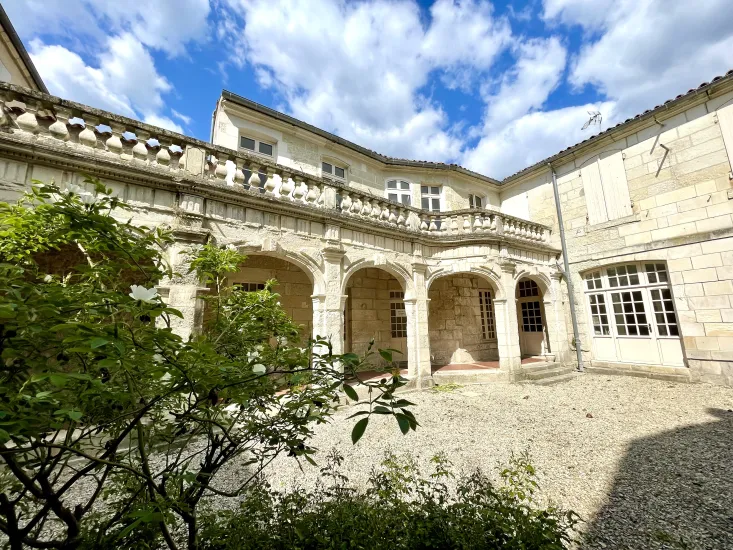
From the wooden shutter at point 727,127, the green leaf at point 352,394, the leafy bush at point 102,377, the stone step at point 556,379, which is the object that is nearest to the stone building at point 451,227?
the wooden shutter at point 727,127

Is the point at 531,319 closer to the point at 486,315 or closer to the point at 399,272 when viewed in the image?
the point at 486,315

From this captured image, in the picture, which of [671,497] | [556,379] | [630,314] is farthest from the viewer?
[630,314]

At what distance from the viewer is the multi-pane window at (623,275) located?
329 inches

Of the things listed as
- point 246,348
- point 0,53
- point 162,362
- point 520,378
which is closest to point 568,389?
point 520,378

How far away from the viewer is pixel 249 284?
24.9 ft

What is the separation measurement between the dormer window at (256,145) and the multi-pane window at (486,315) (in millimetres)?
8323

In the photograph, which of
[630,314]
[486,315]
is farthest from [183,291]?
[630,314]

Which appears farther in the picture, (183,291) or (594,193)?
(594,193)

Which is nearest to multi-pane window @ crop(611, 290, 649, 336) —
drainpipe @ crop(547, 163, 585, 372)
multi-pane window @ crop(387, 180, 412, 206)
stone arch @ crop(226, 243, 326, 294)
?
drainpipe @ crop(547, 163, 585, 372)

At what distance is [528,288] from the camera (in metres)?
11.3

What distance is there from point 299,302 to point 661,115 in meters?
10.6

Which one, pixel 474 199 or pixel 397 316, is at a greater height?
pixel 474 199

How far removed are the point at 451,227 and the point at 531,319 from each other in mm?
5425

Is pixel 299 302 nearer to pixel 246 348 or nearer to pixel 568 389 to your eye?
pixel 246 348
